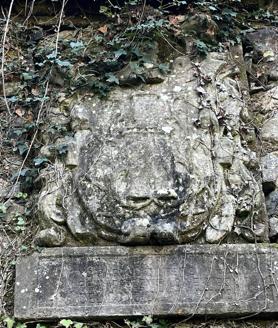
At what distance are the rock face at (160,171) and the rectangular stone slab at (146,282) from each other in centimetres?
11

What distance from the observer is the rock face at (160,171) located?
12.8 feet

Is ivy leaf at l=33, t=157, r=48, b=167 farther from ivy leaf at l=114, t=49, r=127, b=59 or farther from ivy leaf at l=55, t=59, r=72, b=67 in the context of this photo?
ivy leaf at l=114, t=49, r=127, b=59

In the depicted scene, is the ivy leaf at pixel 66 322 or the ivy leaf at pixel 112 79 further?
the ivy leaf at pixel 112 79

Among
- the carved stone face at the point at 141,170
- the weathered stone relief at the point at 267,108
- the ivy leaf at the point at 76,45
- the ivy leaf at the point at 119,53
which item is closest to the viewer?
the carved stone face at the point at 141,170

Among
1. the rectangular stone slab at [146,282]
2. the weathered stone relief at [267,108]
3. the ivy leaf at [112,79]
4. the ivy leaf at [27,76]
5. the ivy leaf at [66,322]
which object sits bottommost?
the ivy leaf at [66,322]

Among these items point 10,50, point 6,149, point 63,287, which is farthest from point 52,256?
point 10,50

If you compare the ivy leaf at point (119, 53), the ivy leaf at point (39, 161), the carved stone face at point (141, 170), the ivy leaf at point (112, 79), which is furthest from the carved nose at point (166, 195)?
the ivy leaf at point (119, 53)

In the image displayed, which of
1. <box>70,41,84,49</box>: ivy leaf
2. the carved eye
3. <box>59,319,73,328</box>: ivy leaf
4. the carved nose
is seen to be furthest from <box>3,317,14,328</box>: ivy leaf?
<box>70,41,84,49</box>: ivy leaf

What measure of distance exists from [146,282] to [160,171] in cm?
67

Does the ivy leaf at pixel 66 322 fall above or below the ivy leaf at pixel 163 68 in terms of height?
below

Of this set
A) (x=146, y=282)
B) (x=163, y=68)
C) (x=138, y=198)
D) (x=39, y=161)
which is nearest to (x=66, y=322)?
(x=146, y=282)

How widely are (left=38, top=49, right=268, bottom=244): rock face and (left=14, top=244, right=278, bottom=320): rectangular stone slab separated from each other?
0.11 metres

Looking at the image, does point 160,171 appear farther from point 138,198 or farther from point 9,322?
point 9,322

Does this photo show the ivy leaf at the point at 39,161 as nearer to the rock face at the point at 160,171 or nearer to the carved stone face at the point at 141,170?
the rock face at the point at 160,171
